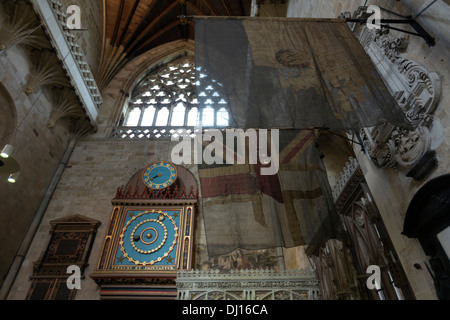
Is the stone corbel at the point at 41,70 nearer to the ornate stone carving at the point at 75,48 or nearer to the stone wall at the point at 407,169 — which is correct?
the ornate stone carving at the point at 75,48

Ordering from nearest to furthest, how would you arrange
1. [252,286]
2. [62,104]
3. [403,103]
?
[403,103], [252,286], [62,104]

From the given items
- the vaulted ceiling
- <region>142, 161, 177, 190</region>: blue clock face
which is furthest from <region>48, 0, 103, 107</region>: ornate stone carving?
<region>142, 161, 177, 190</region>: blue clock face

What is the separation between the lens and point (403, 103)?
3.43m

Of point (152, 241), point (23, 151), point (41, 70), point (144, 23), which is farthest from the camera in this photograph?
point (144, 23)

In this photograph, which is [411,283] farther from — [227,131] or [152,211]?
[152,211]

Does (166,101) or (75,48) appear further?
(166,101)

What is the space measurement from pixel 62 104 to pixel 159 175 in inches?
157

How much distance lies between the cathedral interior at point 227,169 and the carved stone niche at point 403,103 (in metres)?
0.02

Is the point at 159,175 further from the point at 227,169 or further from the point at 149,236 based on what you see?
the point at 227,169

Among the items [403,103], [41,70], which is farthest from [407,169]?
[41,70]

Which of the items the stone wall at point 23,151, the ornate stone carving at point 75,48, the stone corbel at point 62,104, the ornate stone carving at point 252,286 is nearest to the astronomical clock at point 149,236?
the ornate stone carving at point 252,286

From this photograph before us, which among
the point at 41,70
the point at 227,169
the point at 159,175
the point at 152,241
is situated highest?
the point at 41,70

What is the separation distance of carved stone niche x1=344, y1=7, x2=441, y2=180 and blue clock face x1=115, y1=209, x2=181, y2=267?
5024mm
